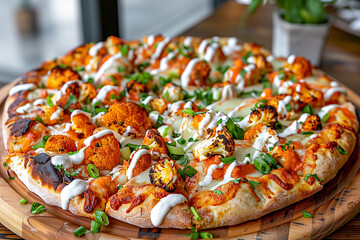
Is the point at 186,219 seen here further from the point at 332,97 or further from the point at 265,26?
the point at 265,26

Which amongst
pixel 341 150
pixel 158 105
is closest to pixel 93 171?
pixel 158 105

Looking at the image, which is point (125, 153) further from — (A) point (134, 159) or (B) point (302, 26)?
(B) point (302, 26)

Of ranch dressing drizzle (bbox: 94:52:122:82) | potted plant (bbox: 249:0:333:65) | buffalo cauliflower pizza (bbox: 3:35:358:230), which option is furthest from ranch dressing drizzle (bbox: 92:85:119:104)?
potted plant (bbox: 249:0:333:65)

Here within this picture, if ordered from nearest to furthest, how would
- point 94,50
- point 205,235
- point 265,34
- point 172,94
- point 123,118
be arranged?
point 205,235, point 123,118, point 172,94, point 94,50, point 265,34

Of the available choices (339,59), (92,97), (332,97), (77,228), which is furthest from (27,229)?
(339,59)

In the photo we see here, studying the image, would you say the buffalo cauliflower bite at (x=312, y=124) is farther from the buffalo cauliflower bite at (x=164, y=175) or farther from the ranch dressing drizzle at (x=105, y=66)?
the ranch dressing drizzle at (x=105, y=66)
